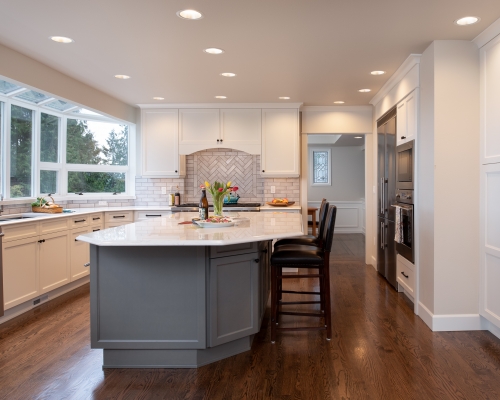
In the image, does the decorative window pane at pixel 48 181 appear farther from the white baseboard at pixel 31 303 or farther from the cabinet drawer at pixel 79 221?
the white baseboard at pixel 31 303

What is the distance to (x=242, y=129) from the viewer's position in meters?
5.95

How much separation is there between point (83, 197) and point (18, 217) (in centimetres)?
142

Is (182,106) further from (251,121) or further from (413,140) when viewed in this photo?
(413,140)

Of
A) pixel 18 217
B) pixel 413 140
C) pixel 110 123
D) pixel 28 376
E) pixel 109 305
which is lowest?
pixel 28 376

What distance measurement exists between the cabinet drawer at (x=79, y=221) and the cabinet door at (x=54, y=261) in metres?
0.17

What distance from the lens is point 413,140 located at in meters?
3.82

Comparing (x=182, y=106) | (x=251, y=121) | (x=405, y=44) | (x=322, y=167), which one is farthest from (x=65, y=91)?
(x=322, y=167)

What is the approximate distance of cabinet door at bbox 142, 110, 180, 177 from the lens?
6.00 m

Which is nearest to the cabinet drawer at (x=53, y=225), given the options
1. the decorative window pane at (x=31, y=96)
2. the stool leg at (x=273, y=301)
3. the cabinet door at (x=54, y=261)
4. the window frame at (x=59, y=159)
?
the cabinet door at (x=54, y=261)

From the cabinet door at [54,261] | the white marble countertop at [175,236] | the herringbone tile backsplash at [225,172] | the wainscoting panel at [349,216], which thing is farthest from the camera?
the wainscoting panel at [349,216]

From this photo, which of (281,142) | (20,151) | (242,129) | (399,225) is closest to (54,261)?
(20,151)

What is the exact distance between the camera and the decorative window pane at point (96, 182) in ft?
18.6

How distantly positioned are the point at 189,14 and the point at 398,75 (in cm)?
237

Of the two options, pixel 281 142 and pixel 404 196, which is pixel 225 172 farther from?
pixel 404 196
